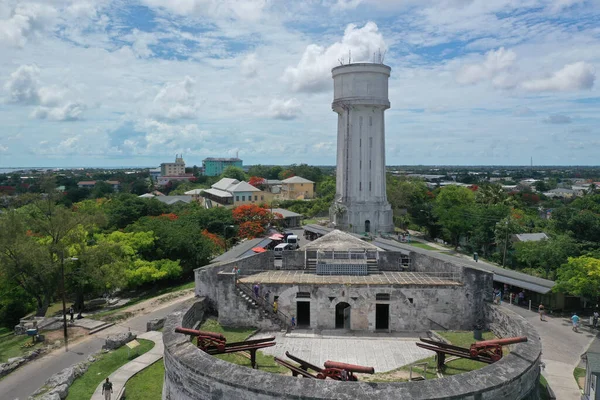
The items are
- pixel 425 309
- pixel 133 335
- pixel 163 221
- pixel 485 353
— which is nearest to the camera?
pixel 485 353

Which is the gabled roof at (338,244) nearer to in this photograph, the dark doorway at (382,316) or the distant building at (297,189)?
the dark doorway at (382,316)

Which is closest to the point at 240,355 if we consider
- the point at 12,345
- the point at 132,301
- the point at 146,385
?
the point at 146,385

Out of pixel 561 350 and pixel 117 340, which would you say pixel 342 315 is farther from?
pixel 117 340

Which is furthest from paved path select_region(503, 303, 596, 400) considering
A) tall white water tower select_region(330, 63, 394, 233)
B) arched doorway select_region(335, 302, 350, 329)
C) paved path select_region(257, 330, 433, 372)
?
tall white water tower select_region(330, 63, 394, 233)

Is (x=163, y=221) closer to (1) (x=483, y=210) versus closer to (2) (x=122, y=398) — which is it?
(2) (x=122, y=398)

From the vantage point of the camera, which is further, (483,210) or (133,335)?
(483,210)

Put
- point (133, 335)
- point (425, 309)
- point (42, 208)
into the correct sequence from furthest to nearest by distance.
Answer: point (42, 208) → point (133, 335) → point (425, 309)

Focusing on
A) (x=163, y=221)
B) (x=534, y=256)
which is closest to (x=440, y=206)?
(x=534, y=256)
